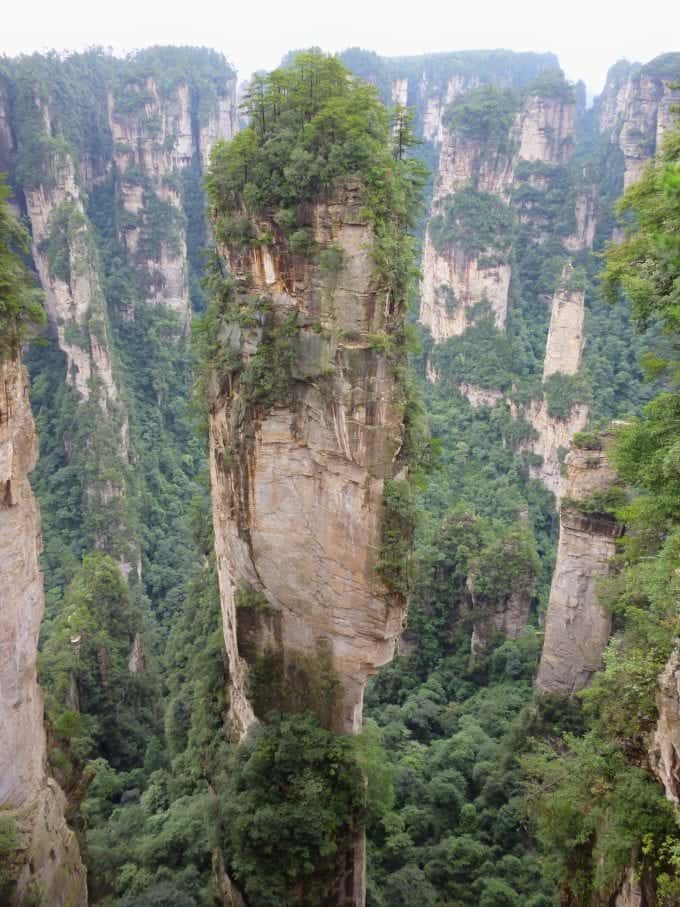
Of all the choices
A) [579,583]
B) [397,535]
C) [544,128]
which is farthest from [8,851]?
[544,128]

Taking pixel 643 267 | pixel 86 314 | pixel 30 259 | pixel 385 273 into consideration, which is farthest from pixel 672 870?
pixel 30 259

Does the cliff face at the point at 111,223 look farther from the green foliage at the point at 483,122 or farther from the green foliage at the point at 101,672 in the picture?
the green foliage at the point at 483,122

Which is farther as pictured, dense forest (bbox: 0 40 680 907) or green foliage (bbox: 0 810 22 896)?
green foliage (bbox: 0 810 22 896)

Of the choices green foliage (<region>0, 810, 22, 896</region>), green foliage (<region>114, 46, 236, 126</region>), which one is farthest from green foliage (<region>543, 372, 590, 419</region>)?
green foliage (<region>114, 46, 236, 126</region>)

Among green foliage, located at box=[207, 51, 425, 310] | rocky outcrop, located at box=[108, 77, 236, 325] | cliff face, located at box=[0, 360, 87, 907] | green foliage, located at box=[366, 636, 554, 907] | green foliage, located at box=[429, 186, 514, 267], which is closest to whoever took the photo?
cliff face, located at box=[0, 360, 87, 907]

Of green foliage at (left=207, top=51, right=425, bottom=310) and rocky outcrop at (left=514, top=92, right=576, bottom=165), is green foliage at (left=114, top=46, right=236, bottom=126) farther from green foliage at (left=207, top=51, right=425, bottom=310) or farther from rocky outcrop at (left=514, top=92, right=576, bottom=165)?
green foliage at (left=207, top=51, right=425, bottom=310)

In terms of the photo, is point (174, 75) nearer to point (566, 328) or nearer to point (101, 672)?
point (566, 328)
